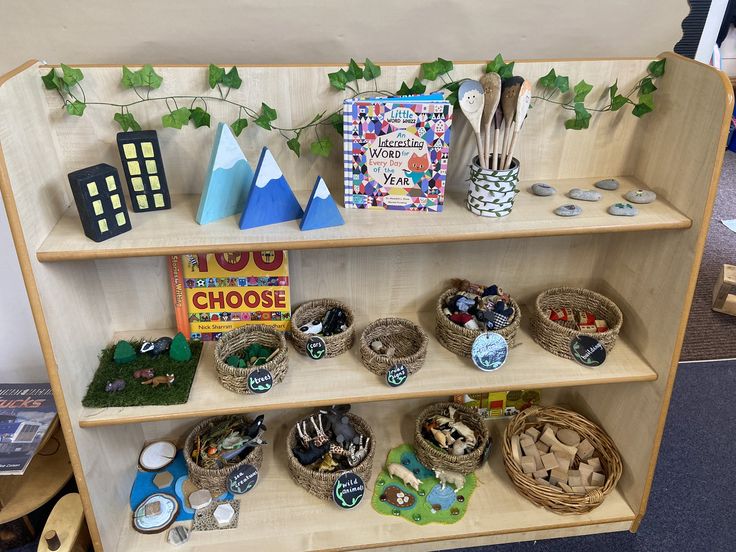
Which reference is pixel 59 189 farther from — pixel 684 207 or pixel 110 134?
pixel 684 207

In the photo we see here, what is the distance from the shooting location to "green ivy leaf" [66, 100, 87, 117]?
122cm

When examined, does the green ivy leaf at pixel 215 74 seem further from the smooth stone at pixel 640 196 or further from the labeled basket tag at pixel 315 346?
the smooth stone at pixel 640 196

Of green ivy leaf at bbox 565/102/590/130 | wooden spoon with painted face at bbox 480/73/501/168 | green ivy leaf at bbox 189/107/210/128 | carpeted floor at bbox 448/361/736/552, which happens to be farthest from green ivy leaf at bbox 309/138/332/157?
carpeted floor at bbox 448/361/736/552

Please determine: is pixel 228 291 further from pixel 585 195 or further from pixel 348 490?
pixel 585 195

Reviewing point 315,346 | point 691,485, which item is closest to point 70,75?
point 315,346

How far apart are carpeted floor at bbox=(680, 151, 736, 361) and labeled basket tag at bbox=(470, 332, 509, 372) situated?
59.1 inches

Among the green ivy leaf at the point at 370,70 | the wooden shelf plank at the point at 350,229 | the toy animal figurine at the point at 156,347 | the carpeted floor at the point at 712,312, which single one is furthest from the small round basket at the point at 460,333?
the carpeted floor at the point at 712,312

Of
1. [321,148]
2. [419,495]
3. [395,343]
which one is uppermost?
[321,148]

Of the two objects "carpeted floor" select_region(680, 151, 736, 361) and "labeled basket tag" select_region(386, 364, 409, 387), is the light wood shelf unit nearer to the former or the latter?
"labeled basket tag" select_region(386, 364, 409, 387)

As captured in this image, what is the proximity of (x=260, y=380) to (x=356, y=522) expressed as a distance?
0.56 metres

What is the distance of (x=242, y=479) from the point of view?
166 centimetres

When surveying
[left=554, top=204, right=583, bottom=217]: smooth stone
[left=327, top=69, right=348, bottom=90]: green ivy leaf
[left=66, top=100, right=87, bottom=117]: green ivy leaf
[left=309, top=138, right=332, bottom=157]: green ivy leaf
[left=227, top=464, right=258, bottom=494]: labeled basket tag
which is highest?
[left=327, top=69, right=348, bottom=90]: green ivy leaf

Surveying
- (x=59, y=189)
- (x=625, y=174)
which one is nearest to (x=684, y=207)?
(x=625, y=174)

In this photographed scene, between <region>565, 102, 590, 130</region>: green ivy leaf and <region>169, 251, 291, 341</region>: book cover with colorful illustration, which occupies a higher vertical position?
<region>565, 102, 590, 130</region>: green ivy leaf
